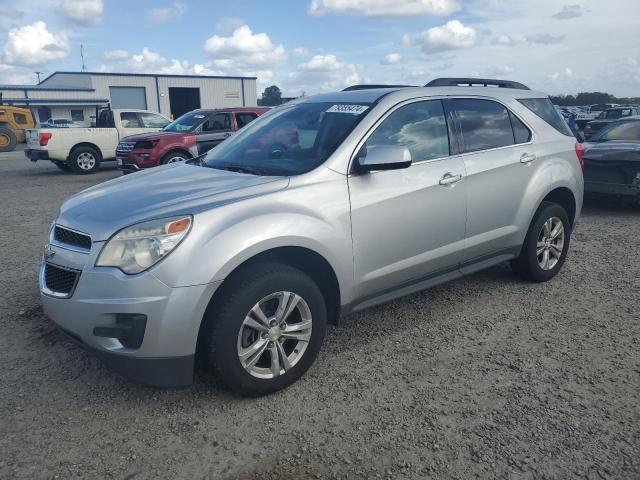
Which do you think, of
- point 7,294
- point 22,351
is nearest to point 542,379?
point 22,351

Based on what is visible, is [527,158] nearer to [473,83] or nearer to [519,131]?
[519,131]

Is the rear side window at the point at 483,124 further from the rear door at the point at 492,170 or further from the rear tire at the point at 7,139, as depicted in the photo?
the rear tire at the point at 7,139

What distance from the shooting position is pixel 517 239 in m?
4.57

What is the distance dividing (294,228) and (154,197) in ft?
2.86

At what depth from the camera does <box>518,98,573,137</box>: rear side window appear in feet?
15.8

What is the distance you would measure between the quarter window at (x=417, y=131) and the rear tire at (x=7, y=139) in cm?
2566

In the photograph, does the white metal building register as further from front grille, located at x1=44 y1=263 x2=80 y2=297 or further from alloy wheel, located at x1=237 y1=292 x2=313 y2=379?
alloy wheel, located at x1=237 y1=292 x2=313 y2=379

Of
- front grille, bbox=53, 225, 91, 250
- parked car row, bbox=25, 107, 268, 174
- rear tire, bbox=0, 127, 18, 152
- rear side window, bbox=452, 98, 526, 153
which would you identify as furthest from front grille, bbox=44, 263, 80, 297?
rear tire, bbox=0, 127, 18, 152

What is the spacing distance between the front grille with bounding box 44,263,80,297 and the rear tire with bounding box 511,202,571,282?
A: 3734 mm

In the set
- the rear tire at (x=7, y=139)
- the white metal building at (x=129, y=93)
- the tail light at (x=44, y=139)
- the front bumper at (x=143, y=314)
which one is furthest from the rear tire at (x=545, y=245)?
the white metal building at (x=129, y=93)

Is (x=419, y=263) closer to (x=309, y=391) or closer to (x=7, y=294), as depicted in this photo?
(x=309, y=391)

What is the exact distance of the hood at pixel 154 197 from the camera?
9.36 feet

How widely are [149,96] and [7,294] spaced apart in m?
44.3

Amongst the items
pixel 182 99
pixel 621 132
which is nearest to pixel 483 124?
pixel 621 132
